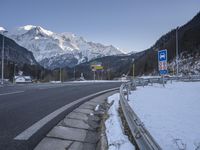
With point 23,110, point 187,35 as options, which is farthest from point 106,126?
point 187,35

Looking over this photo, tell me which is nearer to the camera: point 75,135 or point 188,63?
point 75,135

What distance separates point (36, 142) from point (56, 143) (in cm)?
42

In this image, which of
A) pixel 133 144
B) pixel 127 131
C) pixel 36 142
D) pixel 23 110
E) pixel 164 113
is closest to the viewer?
pixel 133 144

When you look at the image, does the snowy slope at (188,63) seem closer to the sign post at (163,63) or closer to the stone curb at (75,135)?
the sign post at (163,63)

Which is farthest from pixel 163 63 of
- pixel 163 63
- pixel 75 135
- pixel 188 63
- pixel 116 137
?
pixel 188 63

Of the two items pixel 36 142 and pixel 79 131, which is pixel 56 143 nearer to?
pixel 36 142

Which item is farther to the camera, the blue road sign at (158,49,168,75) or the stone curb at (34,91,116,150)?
the blue road sign at (158,49,168,75)

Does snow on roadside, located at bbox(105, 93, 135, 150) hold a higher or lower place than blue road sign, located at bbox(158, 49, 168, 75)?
lower

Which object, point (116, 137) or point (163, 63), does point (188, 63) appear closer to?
point (163, 63)

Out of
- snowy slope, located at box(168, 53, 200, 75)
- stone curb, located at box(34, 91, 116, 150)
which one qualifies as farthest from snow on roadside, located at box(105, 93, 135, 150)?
snowy slope, located at box(168, 53, 200, 75)

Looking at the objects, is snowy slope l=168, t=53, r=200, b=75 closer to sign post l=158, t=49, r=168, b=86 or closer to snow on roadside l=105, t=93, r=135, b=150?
sign post l=158, t=49, r=168, b=86

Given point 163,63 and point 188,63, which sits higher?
point 188,63

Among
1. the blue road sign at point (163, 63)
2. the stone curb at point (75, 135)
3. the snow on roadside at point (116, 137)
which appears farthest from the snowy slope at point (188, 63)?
the snow on roadside at point (116, 137)

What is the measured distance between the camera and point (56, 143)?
5664 mm
